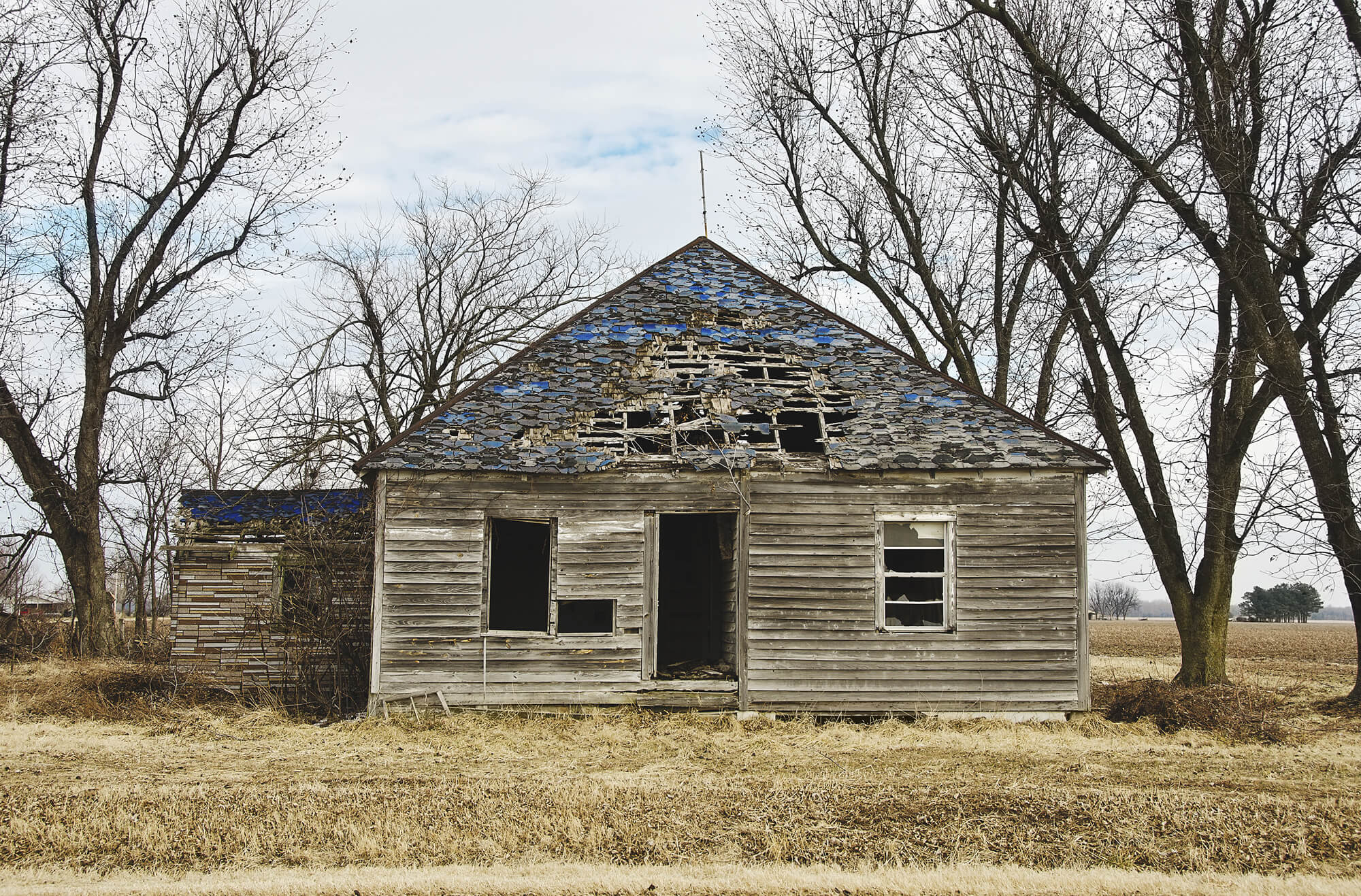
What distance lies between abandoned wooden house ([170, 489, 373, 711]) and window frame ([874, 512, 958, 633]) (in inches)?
257

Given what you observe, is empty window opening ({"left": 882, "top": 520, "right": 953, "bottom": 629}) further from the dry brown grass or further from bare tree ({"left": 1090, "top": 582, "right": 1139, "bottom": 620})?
bare tree ({"left": 1090, "top": 582, "right": 1139, "bottom": 620})

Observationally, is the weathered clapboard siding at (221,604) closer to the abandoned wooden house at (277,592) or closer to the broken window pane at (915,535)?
the abandoned wooden house at (277,592)

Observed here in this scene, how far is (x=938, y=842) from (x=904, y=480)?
20.8 ft

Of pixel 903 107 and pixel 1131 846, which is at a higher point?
pixel 903 107

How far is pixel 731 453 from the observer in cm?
1349

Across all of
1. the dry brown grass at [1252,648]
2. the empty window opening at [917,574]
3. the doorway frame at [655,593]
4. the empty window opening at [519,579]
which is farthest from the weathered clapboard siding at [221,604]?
the dry brown grass at [1252,648]

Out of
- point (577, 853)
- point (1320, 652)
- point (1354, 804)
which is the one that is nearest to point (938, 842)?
point (577, 853)

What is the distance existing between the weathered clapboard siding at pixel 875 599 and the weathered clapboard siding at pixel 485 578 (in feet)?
2.60

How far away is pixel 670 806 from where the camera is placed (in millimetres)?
8750

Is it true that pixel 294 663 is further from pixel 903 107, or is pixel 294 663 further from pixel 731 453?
pixel 903 107

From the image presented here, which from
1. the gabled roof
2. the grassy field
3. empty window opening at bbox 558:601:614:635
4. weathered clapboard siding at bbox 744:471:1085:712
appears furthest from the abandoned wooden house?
weathered clapboard siding at bbox 744:471:1085:712

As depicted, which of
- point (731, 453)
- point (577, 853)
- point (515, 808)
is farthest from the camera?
point (731, 453)

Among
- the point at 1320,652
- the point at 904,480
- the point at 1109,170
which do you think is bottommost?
the point at 1320,652

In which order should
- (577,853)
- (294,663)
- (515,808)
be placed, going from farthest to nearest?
1. (294,663)
2. (515,808)
3. (577,853)
